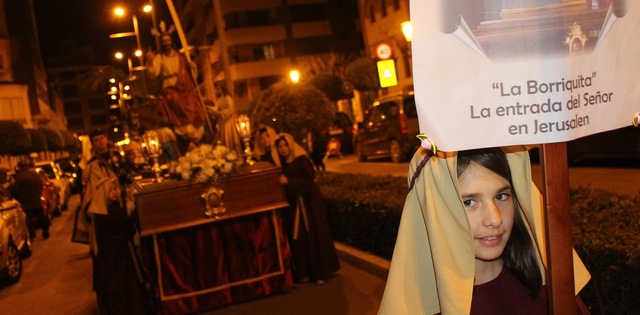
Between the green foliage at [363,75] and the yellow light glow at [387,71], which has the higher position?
the green foliage at [363,75]

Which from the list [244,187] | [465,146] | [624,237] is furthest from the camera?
[244,187]

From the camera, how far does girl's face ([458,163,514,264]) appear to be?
7.84 ft

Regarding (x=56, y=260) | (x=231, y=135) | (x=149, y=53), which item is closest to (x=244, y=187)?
(x=231, y=135)

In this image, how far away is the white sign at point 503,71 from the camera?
7.06 ft

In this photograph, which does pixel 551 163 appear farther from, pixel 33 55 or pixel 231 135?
pixel 33 55

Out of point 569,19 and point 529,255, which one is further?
point 529,255

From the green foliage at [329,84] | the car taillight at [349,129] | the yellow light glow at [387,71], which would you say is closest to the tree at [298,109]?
the car taillight at [349,129]

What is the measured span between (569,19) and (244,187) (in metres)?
6.79

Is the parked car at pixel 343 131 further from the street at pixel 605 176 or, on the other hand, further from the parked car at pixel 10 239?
the parked car at pixel 10 239

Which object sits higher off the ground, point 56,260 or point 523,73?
point 523,73

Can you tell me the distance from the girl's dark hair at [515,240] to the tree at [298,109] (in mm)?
24218

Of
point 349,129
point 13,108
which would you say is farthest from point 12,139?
point 13,108

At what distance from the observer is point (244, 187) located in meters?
8.78

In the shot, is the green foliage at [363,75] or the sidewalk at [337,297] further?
the green foliage at [363,75]
